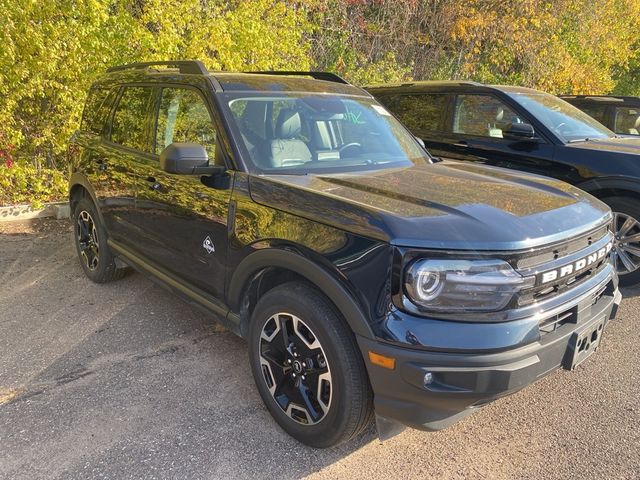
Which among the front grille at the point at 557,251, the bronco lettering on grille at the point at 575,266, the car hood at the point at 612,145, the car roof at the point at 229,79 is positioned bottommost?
the bronco lettering on grille at the point at 575,266

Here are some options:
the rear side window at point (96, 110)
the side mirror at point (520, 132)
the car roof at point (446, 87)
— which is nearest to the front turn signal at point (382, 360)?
the rear side window at point (96, 110)

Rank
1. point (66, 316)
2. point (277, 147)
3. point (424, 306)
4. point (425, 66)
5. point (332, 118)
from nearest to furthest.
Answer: point (424, 306)
point (277, 147)
point (332, 118)
point (66, 316)
point (425, 66)

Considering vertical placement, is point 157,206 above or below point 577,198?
below

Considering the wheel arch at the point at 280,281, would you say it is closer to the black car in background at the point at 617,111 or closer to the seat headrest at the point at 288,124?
the seat headrest at the point at 288,124

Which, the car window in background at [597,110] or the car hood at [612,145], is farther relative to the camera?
the car window in background at [597,110]

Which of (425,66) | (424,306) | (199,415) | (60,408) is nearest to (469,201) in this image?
(424,306)

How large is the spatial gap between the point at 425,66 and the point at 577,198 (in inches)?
440

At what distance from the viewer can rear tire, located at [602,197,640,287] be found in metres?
4.64

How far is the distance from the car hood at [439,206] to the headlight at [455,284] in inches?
3.1

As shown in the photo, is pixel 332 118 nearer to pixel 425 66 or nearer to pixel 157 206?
pixel 157 206

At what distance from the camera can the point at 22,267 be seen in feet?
17.0

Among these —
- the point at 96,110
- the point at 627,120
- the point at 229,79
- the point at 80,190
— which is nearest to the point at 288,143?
the point at 229,79

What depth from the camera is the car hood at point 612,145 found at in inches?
188

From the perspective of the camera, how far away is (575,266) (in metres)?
2.43
